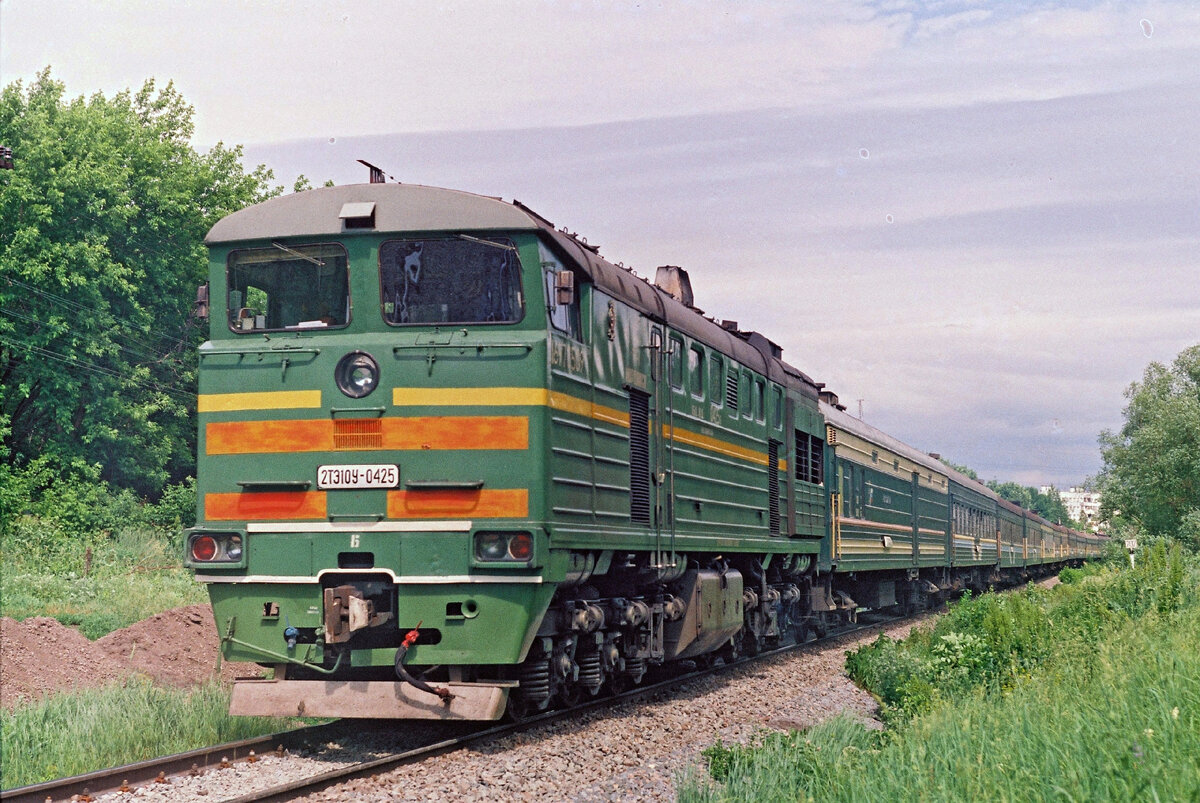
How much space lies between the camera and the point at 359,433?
9195mm

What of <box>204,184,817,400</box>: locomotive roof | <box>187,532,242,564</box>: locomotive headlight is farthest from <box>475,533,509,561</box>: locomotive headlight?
<box>204,184,817,400</box>: locomotive roof

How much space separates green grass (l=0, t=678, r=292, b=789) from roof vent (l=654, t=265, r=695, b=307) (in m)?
7.35

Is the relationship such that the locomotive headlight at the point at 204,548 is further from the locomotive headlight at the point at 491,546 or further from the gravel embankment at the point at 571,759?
the locomotive headlight at the point at 491,546

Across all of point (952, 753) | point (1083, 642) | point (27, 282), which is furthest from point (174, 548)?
point (952, 753)

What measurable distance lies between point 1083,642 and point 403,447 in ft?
23.5

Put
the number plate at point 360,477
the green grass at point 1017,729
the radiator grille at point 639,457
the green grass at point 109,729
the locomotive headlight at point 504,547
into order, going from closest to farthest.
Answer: the green grass at point 1017,729 < the green grass at point 109,729 < the locomotive headlight at point 504,547 < the number plate at point 360,477 < the radiator grille at point 639,457

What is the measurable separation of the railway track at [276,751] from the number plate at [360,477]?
1.93 metres

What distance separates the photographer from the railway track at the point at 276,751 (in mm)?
7277

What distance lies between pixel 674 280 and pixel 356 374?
22.5 feet

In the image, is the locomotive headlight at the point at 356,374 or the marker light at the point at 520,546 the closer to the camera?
the marker light at the point at 520,546

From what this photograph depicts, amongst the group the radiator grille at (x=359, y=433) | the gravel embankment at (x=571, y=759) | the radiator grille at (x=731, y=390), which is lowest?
the gravel embankment at (x=571, y=759)

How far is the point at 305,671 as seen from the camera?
959 cm

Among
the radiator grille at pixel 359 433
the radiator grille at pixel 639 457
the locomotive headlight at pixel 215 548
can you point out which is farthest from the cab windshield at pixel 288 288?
the radiator grille at pixel 639 457

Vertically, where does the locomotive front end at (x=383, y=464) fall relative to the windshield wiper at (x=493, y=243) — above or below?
below
